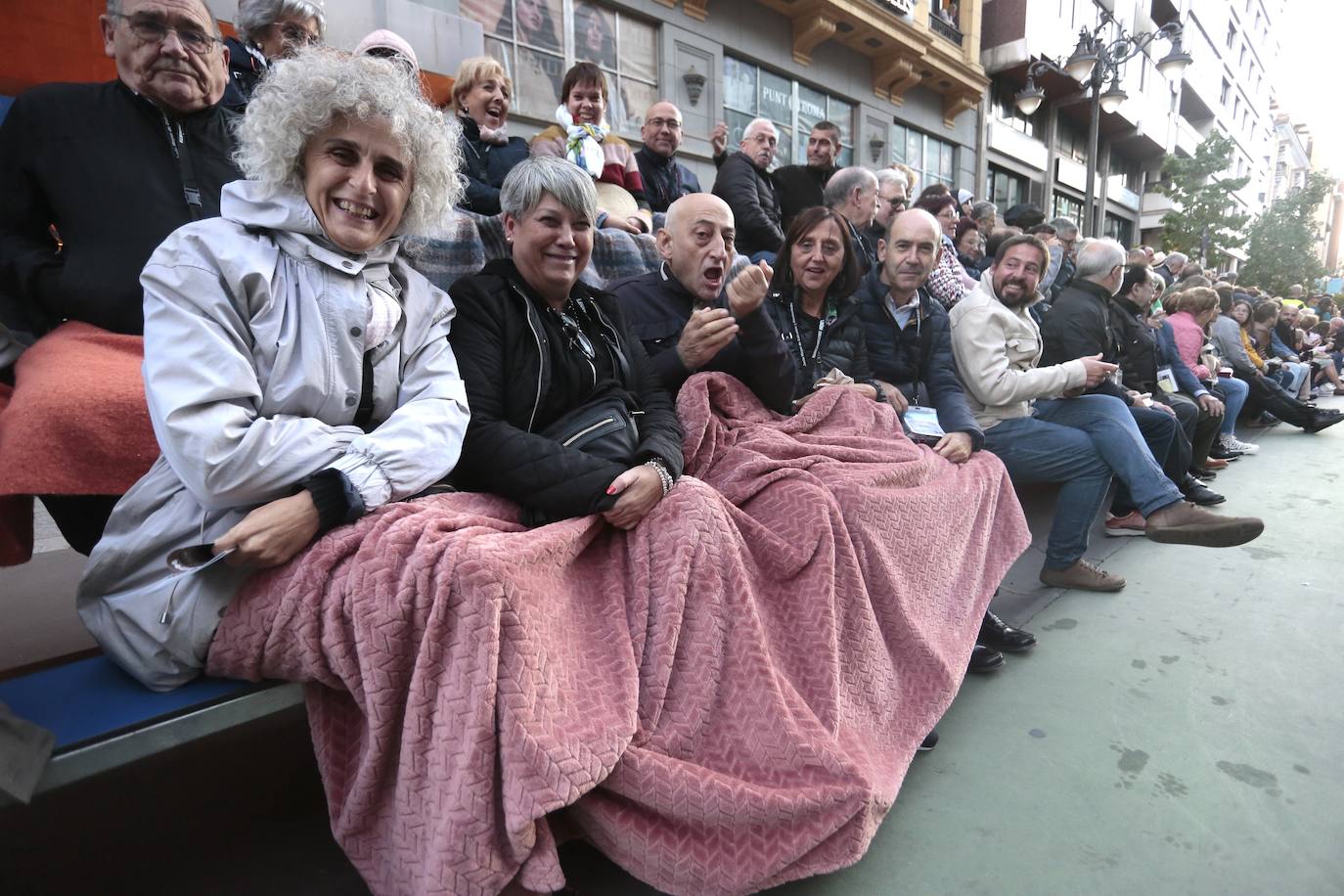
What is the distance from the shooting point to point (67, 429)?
146 centimetres

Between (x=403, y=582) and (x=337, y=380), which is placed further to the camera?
(x=337, y=380)

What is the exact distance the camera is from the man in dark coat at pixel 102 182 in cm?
173

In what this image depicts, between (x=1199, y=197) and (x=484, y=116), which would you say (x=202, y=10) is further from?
(x=1199, y=197)

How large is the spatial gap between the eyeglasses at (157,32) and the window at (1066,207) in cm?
2280

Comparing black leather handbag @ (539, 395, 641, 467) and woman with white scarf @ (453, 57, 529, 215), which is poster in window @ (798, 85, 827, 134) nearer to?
woman with white scarf @ (453, 57, 529, 215)

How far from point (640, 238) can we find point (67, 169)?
84.3 inches

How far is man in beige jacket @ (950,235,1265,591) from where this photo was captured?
320 cm

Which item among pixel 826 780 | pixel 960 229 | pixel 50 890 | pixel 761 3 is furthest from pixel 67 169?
pixel 761 3

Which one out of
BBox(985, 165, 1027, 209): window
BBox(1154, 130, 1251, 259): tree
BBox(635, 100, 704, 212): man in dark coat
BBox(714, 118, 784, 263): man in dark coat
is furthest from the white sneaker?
BBox(1154, 130, 1251, 259): tree

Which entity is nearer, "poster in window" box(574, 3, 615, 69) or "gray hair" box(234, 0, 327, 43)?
"gray hair" box(234, 0, 327, 43)

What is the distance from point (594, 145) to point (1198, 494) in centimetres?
467

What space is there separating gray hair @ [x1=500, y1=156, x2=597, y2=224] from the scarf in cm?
179

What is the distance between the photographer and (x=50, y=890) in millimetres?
1487

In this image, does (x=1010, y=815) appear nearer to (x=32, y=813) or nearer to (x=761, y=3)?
(x=32, y=813)
